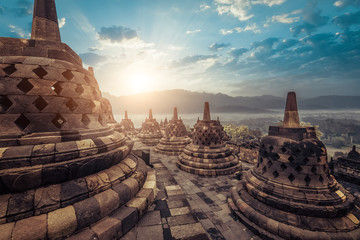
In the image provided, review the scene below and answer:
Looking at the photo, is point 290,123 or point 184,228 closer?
point 184,228

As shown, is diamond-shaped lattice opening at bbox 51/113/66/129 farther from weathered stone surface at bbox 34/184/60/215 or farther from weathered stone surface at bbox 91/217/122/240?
weathered stone surface at bbox 91/217/122/240

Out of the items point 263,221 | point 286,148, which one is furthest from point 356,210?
point 263,221

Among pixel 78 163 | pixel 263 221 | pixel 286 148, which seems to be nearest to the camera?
pixel 78 163

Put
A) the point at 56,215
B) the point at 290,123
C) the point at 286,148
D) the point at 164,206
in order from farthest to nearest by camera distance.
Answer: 1. the point at 290,123
2. the point at 286,148
3. the point at 164,206
4. the point at 56,215

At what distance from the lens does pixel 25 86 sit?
8.38ft

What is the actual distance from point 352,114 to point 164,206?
264 meters

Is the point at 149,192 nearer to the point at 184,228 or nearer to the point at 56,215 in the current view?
the point at 184,228

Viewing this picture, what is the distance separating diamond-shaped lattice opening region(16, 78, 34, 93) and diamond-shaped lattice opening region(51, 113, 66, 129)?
59 centimetres

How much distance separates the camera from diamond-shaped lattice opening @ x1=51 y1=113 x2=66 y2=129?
2754mm

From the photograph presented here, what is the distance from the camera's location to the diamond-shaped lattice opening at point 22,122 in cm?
246

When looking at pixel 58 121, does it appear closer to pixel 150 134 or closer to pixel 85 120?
pixel 85 120

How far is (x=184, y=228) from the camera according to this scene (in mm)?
A: 2682

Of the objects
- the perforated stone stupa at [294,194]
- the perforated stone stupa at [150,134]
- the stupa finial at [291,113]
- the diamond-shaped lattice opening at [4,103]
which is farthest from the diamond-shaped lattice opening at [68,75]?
the perforated stone stupa at [150,134]

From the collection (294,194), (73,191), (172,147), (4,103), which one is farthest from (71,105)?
Result: (172,147)
